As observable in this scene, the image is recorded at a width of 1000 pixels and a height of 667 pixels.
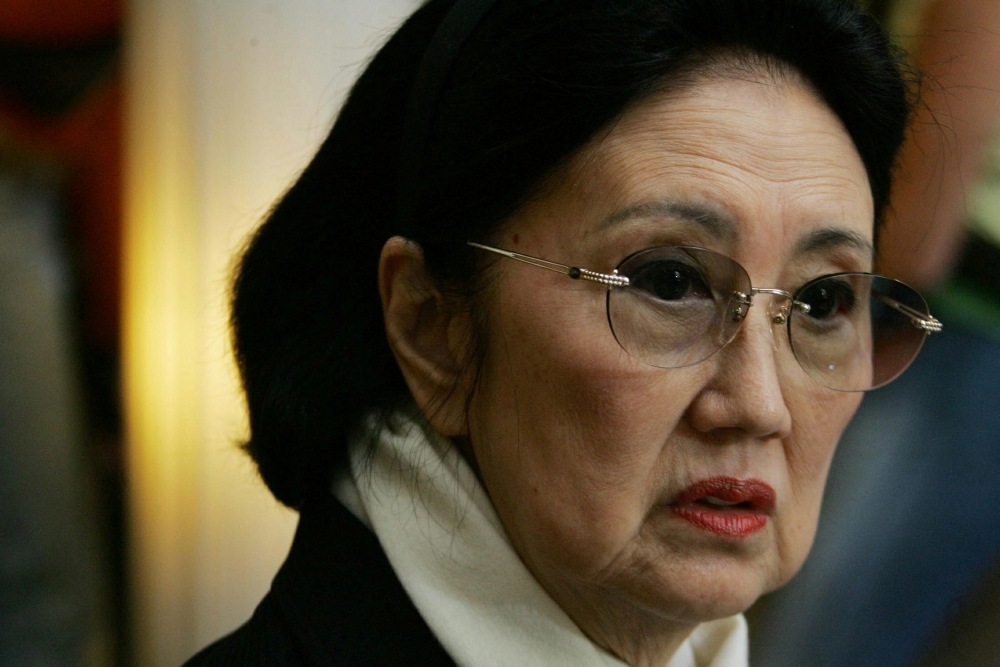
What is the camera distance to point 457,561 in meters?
1.08

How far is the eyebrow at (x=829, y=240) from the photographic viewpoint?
1.02 metres

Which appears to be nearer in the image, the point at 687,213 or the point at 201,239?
the point at 687,213

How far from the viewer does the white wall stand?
1.80 metres

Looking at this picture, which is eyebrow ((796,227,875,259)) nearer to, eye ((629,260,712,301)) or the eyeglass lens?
the eyeglass lens

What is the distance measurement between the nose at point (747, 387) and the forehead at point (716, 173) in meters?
0.09

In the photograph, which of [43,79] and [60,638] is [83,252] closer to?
[43,79]

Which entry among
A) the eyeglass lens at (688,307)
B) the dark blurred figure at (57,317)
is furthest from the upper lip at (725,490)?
the dark blurred figure at (57,317)

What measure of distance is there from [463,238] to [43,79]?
A: 1.08 meters

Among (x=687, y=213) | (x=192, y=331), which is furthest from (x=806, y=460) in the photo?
(x=192, y=331)

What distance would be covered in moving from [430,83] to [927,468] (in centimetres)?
122

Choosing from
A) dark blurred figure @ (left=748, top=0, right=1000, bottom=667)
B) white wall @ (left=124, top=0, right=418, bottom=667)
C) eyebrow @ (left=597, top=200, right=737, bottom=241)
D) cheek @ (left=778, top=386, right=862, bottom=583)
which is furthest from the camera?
white wall @ (left=124, top=0, right=418, bottom=667)

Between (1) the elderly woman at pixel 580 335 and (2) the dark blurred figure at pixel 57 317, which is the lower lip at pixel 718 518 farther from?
(2) the dark blurred figure at pixel 57 317

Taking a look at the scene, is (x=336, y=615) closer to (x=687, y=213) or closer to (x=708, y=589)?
(x=708, y=589)


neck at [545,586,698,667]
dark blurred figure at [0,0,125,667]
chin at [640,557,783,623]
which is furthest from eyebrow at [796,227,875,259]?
dark blurred figure at [0,0,125,667]
